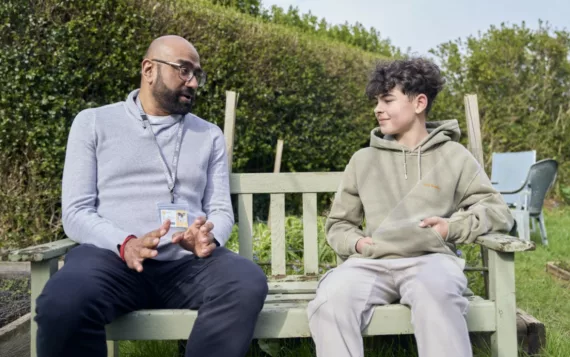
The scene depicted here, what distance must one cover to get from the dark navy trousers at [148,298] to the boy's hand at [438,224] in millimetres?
725

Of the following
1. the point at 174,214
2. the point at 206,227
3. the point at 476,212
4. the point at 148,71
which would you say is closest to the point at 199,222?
the point at 206,227

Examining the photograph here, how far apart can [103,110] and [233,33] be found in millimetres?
4027

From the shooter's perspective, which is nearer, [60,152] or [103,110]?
[103,110]

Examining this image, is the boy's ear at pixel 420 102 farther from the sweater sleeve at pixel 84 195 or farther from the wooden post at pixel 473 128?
the sweater sleeve at pixel 84 195

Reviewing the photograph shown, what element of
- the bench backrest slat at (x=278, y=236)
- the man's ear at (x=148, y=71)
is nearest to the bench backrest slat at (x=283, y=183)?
the bench backrest slat at (x=278, y=236)

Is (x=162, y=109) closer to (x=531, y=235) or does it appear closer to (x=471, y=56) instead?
(x=531, y=235)

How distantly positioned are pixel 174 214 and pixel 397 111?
1137mm

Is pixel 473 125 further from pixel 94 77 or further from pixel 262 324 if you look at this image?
pixel 94 77

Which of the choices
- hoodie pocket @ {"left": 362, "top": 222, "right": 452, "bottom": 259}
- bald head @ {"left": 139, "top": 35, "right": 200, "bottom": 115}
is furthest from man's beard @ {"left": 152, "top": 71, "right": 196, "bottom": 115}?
hoodie pocket @ {"left": 362, "top": 222, "right": 452, "bottom": 259}

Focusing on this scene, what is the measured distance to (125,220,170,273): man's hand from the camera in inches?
90.2

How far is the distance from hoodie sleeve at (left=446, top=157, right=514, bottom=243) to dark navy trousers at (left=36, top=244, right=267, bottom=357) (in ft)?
2.85

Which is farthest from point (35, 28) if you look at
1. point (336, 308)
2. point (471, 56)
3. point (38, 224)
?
point (471, 56)

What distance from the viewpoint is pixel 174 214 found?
102 inches

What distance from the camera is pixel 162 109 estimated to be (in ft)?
9.62
